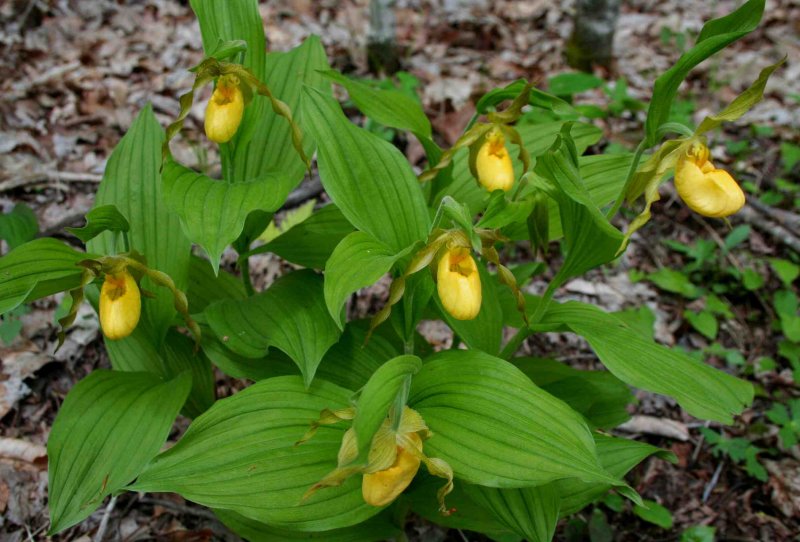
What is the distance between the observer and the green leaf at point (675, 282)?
9.23ft

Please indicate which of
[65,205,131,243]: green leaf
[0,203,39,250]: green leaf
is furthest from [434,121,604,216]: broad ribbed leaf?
[0,203,39,250]: green leaf

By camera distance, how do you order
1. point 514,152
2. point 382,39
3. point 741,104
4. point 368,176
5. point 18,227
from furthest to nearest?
point 382,39 → point 18,227 → point 514,152 → point 368,176 → point 741,104

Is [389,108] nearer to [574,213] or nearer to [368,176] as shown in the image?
[368,176]

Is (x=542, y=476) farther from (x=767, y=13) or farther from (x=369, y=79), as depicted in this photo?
(x=767, y=13)

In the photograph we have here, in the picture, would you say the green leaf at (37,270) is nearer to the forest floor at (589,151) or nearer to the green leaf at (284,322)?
the green leaf at (284,322)

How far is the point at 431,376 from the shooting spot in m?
1.55

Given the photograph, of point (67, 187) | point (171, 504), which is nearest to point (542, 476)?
point (171, 504)

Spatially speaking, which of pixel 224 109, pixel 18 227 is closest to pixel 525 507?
pixel 224 109

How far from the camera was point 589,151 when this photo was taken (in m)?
3.37

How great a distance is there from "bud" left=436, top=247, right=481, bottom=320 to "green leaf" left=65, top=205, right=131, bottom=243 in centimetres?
80

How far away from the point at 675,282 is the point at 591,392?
3.84ft

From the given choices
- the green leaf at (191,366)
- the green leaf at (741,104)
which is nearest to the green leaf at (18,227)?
the green leaf at (191,366)

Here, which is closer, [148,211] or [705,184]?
[705,184]

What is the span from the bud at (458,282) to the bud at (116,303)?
30.9 inches
